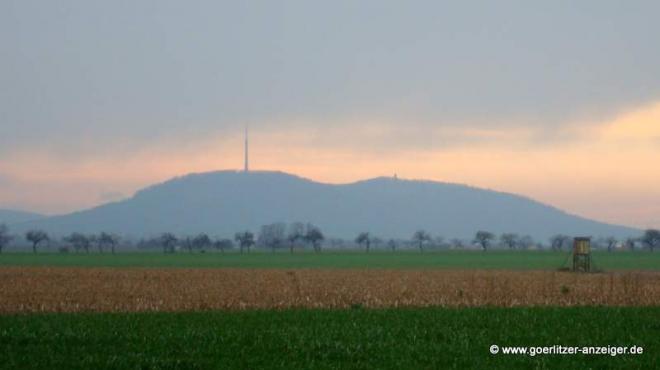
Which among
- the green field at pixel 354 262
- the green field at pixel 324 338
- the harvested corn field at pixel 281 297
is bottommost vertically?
the green field at pixel 354 262

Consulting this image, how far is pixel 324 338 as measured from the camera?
1867cm

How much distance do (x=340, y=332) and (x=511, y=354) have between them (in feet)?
16.6

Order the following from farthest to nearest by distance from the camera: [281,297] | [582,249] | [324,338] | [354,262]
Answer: [354,262] → [582,249] → [281,297] → [324,338]

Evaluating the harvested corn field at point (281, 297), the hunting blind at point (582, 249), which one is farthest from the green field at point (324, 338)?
the hunting blind at point (582, 249)

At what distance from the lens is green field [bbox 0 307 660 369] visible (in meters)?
15.6

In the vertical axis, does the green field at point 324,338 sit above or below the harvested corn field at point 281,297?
above

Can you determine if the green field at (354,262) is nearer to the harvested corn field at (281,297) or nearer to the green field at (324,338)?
the harvested corn field at (281,297)

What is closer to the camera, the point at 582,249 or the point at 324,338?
the point at 324,338

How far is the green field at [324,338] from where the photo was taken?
1562 cm

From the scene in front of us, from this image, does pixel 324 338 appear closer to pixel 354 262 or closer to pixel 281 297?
pixel 281 297

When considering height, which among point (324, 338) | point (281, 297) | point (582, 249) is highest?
point (582, 249)

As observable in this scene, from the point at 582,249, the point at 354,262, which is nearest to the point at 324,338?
the point at 582,249

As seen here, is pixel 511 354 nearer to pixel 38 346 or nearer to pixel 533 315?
pixel 533 315

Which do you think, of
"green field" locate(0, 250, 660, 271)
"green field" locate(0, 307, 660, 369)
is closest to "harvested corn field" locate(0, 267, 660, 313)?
"green field" locate(0, 307, 660, 369)
